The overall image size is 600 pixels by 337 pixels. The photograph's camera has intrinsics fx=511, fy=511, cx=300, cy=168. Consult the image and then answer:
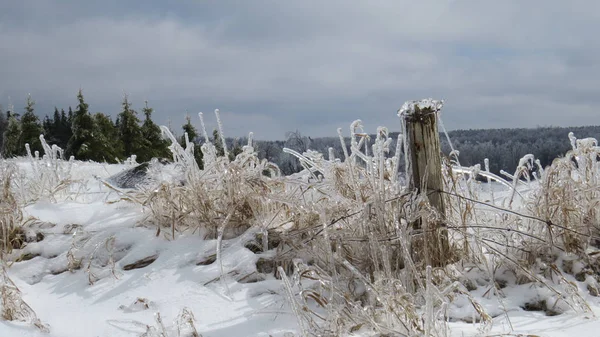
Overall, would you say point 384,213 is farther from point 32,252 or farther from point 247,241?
point 32,252

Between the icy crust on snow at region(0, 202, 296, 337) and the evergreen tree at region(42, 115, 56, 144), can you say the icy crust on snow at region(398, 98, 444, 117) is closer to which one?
the icy crust on snow at region(0, 202, 296, 337)

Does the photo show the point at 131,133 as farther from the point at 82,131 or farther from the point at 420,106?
the point at 420,106

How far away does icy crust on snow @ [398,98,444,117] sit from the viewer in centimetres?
355

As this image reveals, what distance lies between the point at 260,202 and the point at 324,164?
2.08 feet

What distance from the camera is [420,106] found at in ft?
11.6

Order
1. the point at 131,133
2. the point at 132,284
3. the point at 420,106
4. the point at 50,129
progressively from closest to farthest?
the point at 420,106, the point at 132,284, the point at 131,133, the point at 50,129

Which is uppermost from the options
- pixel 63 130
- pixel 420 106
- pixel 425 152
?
pixel 63 130

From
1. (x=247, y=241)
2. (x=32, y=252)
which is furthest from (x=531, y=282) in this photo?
(x=32, y=252)

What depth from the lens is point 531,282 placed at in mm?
3369

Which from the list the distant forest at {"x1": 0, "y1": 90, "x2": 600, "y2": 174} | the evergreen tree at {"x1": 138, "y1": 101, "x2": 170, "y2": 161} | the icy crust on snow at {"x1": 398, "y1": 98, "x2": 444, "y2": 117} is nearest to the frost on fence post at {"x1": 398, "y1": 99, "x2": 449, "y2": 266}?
Answer: the icy crust on snow at {"x1": 398, "y1": 98, "x2": 444, "y2": 117}

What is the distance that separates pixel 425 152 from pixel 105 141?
2722 centimetres

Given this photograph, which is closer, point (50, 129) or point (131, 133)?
point (131, 133)

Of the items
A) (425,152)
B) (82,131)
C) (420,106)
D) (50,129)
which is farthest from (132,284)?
(50,129)

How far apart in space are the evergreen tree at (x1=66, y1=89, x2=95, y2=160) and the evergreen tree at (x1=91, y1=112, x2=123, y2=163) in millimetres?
295
